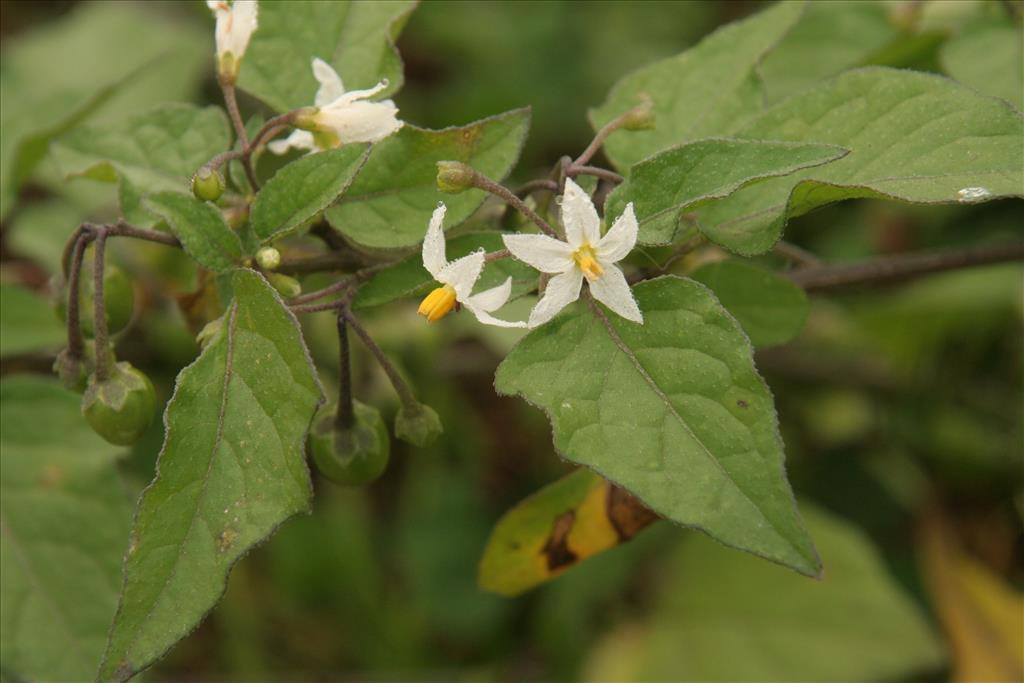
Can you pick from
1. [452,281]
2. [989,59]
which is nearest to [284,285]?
[452,281]

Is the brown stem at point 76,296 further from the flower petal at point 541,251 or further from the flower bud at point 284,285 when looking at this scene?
the flower petal at point 541,251

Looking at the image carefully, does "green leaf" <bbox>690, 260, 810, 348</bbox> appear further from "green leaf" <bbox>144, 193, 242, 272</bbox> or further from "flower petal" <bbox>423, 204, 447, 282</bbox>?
"green leaf" <bbox>144, 193, 242, 272</bbox>

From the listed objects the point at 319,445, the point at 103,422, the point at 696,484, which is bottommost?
the point at 319,445

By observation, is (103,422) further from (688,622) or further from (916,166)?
(688,622)

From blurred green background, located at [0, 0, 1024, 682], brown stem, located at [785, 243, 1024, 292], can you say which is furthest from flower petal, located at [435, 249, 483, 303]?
blurred green background, located at [0, 0, 1024, 682]

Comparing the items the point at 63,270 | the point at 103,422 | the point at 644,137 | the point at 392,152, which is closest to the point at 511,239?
the point at 392,152

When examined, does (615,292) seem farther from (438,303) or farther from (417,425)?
(417,425)

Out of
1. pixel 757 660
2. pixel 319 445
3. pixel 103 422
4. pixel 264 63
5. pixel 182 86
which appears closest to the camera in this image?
pixel 103 422
